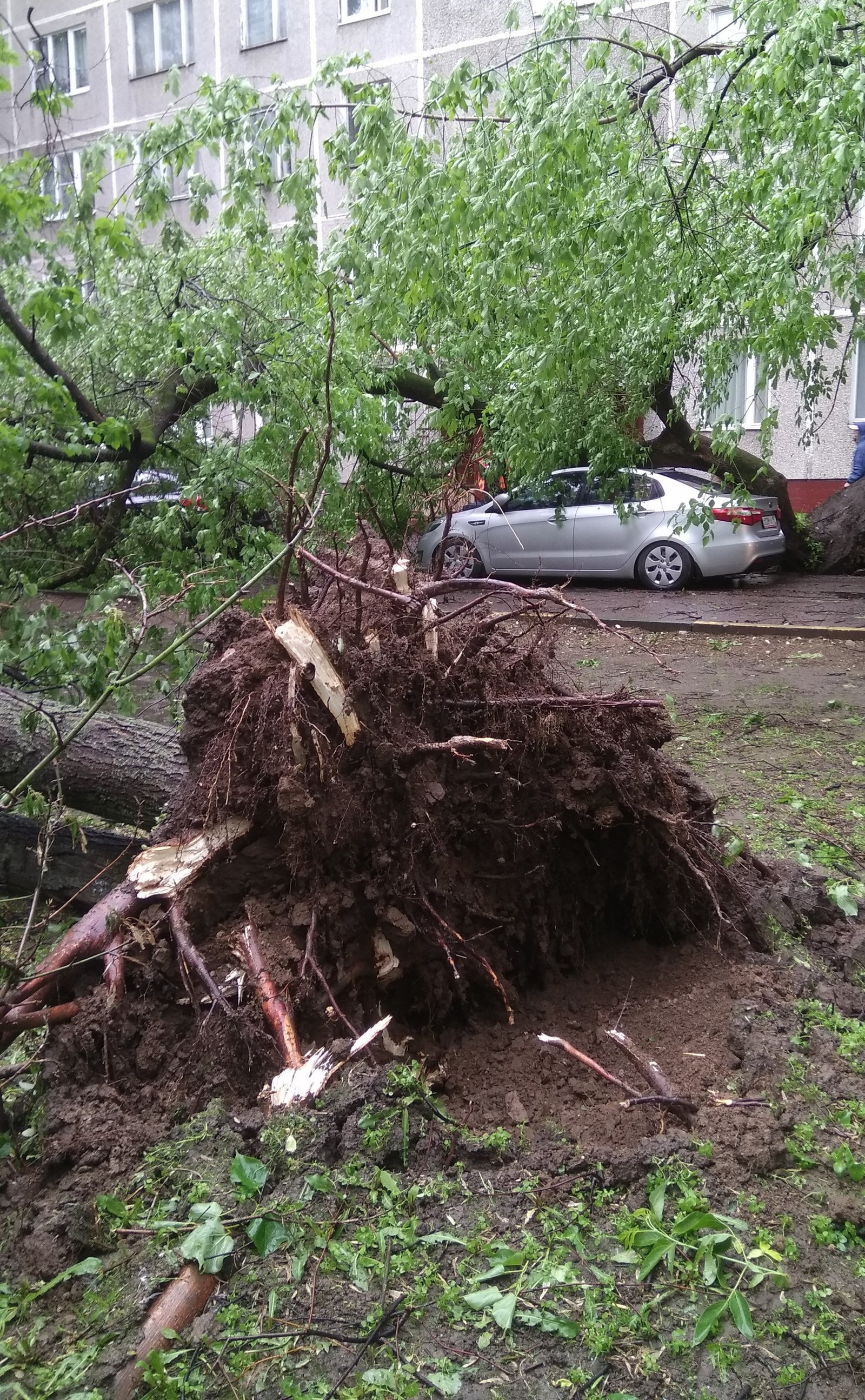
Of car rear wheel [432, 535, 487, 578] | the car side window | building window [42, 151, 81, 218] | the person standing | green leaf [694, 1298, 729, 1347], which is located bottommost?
green leaf [694, 1298, 729, 1347]

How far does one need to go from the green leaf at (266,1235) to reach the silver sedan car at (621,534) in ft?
32.2

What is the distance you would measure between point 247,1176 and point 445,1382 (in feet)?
2.23

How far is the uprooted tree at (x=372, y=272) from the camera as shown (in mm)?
5223

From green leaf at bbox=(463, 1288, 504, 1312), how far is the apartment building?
13.3 m

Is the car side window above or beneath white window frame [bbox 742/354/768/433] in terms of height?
beneath

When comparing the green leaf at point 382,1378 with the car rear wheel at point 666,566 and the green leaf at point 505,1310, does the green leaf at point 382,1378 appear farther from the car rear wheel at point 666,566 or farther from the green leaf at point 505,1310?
the car rear wheel at point 666,566

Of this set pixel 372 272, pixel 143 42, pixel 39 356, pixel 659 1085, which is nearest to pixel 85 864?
pixel 659 1085

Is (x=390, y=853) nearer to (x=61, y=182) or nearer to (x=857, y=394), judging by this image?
(x=61, y=182)

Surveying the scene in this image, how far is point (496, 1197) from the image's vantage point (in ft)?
8.17

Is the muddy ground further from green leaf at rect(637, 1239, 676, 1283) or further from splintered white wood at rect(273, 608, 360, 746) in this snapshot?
splintered white wood at rect(273, 608, 360, 746)

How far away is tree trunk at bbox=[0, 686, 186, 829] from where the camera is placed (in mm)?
4309

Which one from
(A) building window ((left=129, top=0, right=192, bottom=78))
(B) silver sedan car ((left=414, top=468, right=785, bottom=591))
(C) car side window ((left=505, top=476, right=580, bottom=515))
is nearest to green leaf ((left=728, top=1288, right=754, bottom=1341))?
(B) silver sedan car ((left=414, top=468, right=785, bottom=591))

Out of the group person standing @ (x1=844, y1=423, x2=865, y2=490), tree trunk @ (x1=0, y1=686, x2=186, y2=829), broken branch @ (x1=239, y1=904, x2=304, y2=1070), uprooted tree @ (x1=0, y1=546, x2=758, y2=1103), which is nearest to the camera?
broken branch @ (x1=239, y1=904, x2=304, y2=1070)

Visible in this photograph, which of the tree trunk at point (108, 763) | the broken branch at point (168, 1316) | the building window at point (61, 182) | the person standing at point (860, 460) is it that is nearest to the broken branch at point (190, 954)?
the broken branch at point (168, 1316)
